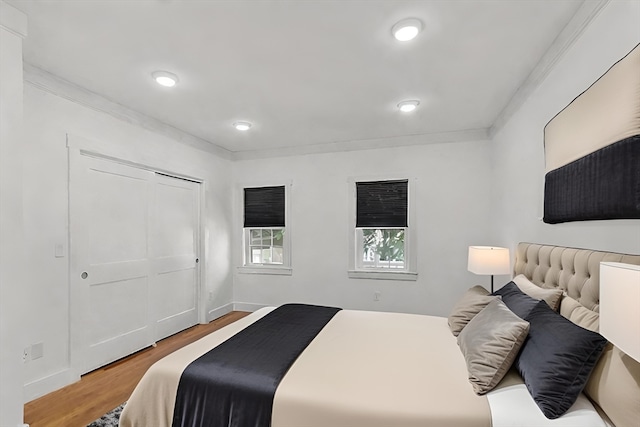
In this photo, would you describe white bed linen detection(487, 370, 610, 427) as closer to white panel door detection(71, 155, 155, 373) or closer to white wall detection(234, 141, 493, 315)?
white wall detection(234, 141, 493, 315)

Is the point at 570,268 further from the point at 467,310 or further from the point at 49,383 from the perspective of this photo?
the point at 49,383

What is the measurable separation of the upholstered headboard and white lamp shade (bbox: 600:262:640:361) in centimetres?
36

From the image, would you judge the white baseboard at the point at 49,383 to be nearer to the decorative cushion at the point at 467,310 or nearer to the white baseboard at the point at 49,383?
the white baseboard at the point at 49,383

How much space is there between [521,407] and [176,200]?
4.05 m

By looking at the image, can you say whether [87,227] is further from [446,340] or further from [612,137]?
[612,137]

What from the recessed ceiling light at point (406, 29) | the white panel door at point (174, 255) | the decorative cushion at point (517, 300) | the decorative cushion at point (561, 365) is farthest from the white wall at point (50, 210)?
the decorative cushion at point (517, 300)

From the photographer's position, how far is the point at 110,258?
324cm

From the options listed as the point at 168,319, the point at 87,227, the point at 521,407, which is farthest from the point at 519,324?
the point at 168,319

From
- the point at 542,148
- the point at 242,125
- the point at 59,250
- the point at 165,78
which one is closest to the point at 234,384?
the point at 59,250

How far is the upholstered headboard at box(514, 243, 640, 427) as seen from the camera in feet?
3.86

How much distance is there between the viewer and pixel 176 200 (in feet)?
13.6

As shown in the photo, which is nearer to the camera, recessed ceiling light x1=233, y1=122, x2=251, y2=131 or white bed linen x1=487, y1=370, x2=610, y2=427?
white bed linen x1=487, y1=370, x2=610, y2=427

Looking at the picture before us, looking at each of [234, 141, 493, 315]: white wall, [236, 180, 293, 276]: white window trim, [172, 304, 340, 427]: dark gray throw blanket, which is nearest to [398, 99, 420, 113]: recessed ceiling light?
[234, 141, 493, 315]: white wall

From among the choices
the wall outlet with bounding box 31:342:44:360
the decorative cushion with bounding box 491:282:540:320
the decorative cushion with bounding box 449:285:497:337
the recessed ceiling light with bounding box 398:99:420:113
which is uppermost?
the recessed ceiling light with bounding box 398:99:420:113
